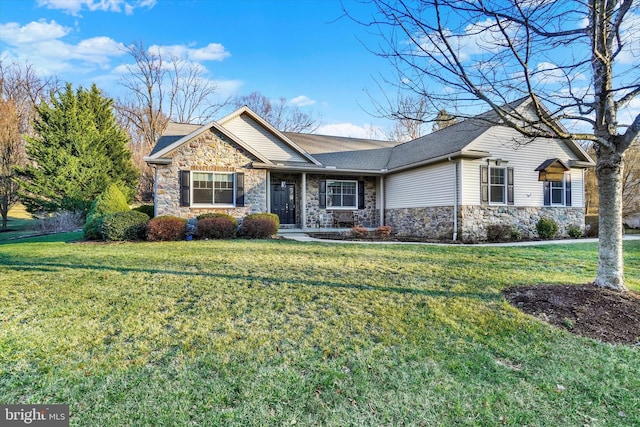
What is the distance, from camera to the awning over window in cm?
1267

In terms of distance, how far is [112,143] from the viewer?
1775cm

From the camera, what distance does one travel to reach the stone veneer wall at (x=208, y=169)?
11.8 m

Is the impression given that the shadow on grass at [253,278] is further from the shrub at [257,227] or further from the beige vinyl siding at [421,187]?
the beige vinyl siding at [421,187]

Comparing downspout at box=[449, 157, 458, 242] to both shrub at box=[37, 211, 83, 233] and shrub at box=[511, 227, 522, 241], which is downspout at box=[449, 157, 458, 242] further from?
shrub at box=[37, 211, 83, 233]

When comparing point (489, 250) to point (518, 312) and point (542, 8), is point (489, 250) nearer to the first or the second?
point (518, 312)

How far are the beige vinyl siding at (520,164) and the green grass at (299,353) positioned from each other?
22.3 ft

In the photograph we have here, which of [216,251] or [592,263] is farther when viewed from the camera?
[216,251]

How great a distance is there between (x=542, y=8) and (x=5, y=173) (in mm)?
21209

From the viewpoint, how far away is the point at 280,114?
→ 32.6 m

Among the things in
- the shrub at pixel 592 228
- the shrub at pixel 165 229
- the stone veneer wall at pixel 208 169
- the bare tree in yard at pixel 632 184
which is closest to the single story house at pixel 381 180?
the stone veneer wall at pixel 208 169

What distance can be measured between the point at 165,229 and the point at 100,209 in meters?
2.83

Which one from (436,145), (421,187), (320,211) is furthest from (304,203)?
(436,145)

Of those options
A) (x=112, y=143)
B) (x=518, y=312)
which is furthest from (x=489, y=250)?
(x=112, y=143)

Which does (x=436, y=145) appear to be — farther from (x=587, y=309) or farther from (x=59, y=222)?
(x=59, y=222)
